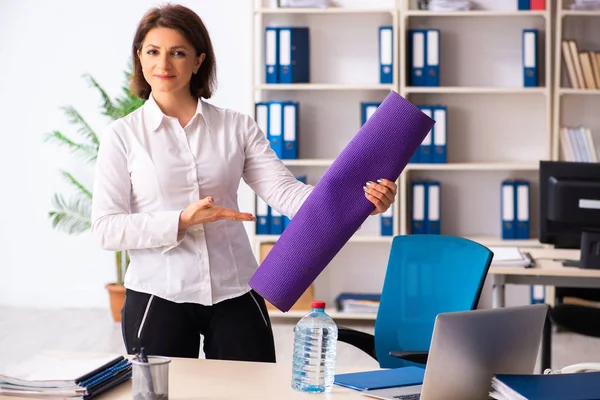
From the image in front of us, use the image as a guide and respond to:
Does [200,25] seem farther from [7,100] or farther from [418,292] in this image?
[7,100]

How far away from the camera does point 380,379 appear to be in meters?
2.01

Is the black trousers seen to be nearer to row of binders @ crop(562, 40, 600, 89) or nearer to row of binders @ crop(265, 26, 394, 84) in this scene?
row of binders @ crop(265, 26, 394, 84)

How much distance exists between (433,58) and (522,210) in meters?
1.05

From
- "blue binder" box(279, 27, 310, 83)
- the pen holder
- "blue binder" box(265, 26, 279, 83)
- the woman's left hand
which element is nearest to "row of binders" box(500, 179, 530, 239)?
"blue binder" box(279, 27, 310, 83)

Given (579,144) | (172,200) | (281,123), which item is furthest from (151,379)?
(579,144)

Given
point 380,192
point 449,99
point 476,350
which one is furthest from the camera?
point 449,99

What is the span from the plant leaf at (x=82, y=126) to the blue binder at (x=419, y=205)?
1983 millimetres

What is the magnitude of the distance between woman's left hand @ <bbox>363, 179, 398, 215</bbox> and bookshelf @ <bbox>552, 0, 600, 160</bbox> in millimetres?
3307

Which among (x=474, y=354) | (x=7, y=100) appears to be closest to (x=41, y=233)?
(x=7, y=100)

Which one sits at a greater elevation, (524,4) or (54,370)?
(524,4)

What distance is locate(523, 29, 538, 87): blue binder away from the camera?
5.16m

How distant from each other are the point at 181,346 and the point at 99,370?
0.36 metres

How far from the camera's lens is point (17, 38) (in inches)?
226

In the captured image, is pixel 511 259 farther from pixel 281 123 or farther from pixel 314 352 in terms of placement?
pixel 281 123
